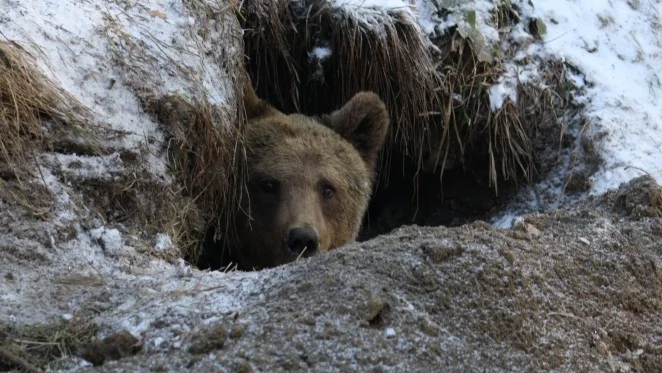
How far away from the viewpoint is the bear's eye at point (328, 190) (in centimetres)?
593

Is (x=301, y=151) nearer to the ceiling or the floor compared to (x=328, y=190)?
nearer to the ceiling

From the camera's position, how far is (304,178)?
5.76 metres

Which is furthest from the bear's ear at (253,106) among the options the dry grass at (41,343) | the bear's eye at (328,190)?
the dry grass at (41,343)

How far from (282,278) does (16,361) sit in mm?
1037

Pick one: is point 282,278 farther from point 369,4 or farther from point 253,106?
point 369,4

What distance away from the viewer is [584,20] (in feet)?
24.5

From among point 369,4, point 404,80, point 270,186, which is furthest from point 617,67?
point 270,186

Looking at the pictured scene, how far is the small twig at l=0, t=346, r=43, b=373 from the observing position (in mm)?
2924

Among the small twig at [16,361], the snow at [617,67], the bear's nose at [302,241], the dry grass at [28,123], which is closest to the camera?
the small twig at [16,361]

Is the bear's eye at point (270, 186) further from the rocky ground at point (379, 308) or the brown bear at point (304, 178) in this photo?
the rocky ground at point (379, 308)

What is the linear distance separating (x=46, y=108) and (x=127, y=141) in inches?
17.6

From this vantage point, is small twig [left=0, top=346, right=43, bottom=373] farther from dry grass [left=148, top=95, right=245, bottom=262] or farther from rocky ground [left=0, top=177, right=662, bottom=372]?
dry grass [left=148, top=95, right=245, bottom=262]

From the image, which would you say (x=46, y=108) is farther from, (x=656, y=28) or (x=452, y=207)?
(x=656, y=28)

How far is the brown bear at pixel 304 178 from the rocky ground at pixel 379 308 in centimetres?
136
